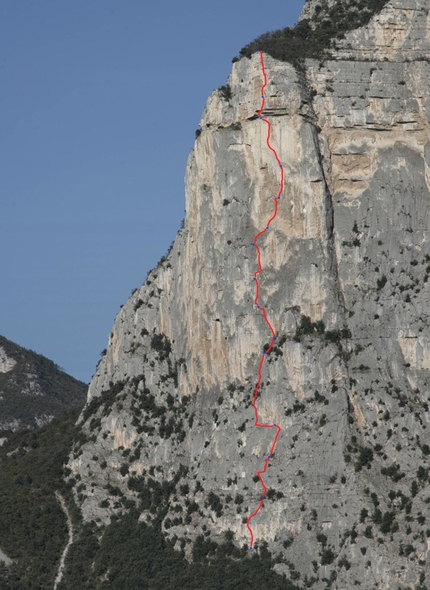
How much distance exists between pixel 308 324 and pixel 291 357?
2.99 meters

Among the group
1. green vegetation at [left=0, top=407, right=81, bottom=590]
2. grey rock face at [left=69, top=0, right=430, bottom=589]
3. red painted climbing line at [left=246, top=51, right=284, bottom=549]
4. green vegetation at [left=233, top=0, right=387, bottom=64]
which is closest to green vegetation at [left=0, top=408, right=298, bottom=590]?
green vegetation at [left=0, top=407, right=81, bottom=590]

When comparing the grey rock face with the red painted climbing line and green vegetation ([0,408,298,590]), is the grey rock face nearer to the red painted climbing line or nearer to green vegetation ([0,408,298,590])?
the red painted climbing line

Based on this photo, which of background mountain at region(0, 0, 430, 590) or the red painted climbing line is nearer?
background mountain at region(0, 0, 430, 590)

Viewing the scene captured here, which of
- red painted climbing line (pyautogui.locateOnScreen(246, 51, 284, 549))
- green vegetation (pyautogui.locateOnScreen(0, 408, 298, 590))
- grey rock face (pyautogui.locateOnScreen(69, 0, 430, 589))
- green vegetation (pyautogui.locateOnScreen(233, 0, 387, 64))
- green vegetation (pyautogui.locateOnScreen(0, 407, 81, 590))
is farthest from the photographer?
green vegetation (pyautogui.locateOnScreen(233, 0, 387, 64))

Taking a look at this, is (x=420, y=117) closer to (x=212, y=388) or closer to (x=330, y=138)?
(x=330, y=138)

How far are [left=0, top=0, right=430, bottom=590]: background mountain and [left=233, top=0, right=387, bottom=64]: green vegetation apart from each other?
0.78 feet

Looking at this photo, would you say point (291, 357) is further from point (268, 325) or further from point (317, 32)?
point (317, 32)

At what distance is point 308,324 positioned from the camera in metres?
122

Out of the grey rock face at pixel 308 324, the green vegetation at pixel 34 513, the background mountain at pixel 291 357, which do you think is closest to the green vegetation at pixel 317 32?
the background mountain at pixel 291 357

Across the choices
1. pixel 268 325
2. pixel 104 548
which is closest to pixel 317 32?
pixel 268 325

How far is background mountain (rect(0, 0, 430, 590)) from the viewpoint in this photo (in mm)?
116188

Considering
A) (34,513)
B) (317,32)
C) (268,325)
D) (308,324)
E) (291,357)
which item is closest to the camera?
(291,357)

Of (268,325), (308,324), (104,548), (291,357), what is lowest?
(104,548)

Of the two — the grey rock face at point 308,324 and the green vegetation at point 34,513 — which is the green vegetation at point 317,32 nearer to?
the grey rock face at point 308,324
